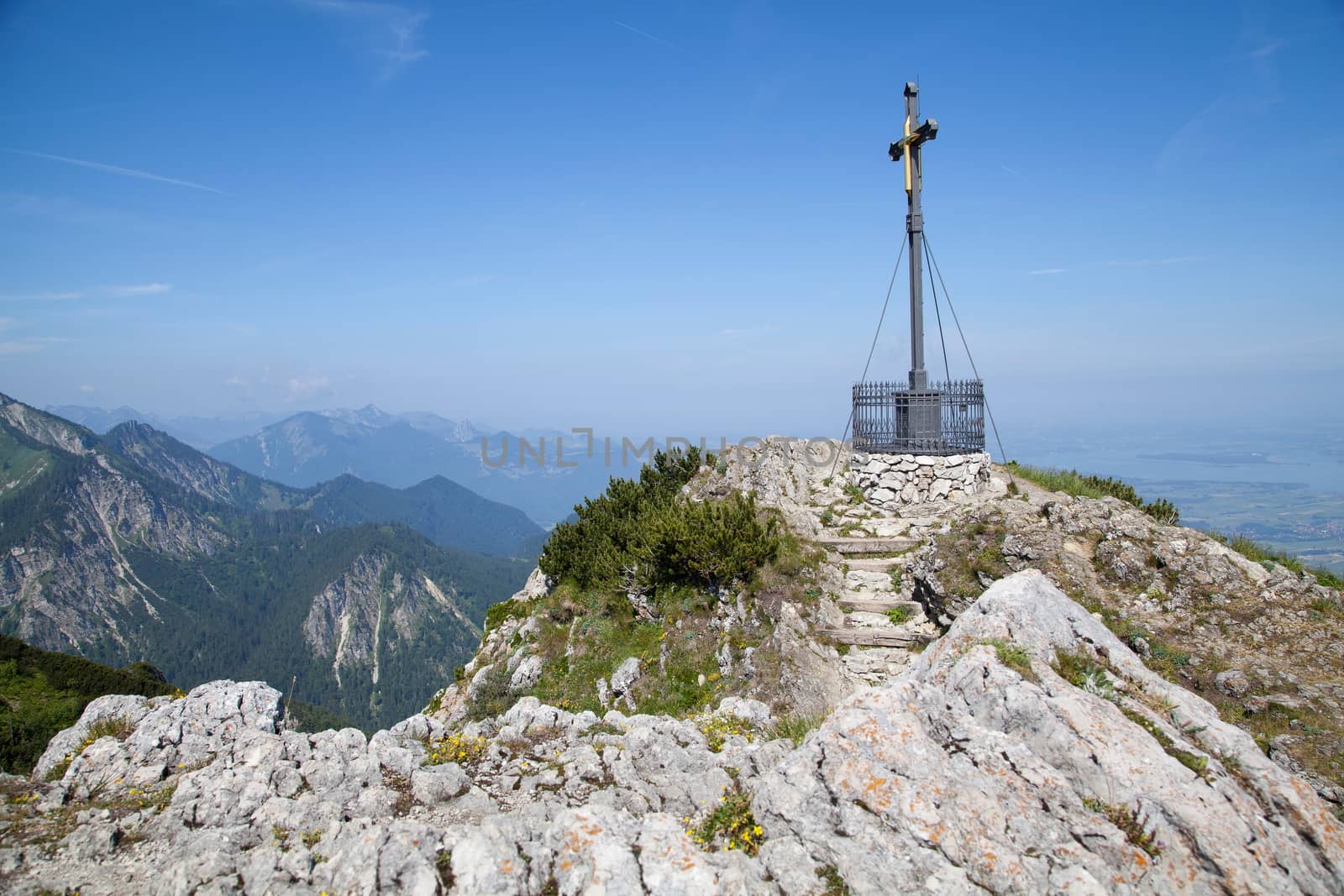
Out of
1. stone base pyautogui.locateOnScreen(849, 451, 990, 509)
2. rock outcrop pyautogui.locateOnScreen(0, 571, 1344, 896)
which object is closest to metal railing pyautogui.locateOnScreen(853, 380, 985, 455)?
stone base pyautogui.locateOnScreen(849, 451, 990, 509)

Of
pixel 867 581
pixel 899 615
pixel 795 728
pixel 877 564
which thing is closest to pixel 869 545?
pixel 877 564

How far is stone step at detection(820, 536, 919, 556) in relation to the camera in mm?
17141

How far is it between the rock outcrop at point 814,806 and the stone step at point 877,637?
5531mm

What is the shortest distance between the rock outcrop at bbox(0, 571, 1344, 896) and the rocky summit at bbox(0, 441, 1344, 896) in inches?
1.0

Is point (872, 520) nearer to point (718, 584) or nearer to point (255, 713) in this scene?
point (718, 584)

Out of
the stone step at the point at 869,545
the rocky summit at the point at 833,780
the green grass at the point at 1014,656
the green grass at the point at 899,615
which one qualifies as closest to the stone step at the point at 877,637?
the green grass at the point at 899,615

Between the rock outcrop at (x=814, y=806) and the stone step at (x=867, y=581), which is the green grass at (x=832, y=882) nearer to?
the rock outcrop at (x=814, y=806)

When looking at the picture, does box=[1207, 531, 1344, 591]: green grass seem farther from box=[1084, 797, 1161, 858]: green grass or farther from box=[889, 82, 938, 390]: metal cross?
box=[1084, 797, 1161, 858]: green grass

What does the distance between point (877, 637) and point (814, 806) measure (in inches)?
317

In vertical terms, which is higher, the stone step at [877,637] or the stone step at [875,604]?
the stone step at [875,604]

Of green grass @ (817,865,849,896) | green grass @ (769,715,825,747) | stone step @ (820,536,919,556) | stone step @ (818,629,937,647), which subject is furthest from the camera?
stone step @ (820,536,919,556)

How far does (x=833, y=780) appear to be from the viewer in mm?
6945

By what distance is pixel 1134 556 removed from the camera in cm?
1341

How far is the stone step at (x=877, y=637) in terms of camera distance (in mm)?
14070
